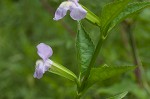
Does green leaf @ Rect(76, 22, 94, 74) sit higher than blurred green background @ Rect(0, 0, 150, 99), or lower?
higher

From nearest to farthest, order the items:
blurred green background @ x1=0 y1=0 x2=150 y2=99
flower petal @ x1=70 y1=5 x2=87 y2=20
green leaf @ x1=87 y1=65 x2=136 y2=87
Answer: flower petal @ x1=70 y1=5 x2=87 y2=20 < green leaf @ x1=87 y1=65 x2=136 y2=87 < blurred green background @ x1=0 y1=0 x2=150 y2=99

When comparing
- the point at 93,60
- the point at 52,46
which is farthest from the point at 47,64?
the point at 52,46

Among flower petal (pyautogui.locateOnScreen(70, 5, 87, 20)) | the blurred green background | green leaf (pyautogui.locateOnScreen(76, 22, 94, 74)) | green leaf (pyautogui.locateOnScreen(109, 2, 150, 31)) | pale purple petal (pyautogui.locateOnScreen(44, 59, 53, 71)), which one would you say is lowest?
the blurred green background

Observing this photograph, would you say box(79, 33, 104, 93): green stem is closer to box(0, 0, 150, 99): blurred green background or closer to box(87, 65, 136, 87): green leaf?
box(87, 65, 136, 87): green leaf

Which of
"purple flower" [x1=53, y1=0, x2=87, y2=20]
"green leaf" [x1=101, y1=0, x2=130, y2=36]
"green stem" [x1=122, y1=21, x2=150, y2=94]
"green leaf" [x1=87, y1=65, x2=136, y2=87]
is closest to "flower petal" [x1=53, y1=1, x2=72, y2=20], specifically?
"purple flower" [x1=53, y1=0, x2=87, y2=20]

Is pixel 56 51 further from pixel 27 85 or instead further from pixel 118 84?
pixel 118 84

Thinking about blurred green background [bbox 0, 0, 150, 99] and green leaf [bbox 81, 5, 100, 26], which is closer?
green leaf [bbox 81, 5, 100, 26]
